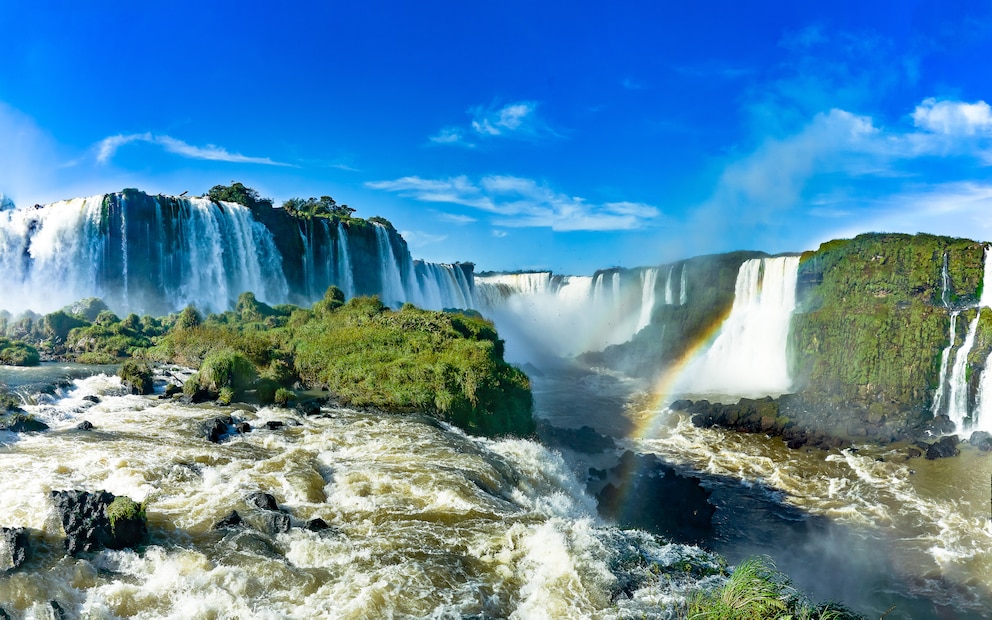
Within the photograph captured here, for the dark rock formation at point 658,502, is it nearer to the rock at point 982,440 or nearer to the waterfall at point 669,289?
the rock at point 982,440

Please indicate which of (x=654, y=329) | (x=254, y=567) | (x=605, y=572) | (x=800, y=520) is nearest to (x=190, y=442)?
(x=254, y=567)

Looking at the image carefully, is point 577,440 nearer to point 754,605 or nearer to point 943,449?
point 943,449

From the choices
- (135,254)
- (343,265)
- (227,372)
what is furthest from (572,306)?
(227,372)

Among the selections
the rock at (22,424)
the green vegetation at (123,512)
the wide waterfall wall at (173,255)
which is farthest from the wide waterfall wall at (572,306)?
the green vegetation at (123,512)

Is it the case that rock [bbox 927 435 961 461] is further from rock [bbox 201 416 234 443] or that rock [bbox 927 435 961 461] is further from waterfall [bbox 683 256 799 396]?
rock [bbox 201 416 234 443]

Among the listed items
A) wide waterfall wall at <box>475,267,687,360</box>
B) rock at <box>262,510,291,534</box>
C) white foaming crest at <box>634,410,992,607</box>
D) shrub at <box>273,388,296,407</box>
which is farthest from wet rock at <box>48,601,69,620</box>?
wide waterfall wall at <box>475,267,687,360</box>

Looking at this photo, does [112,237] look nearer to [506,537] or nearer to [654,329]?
[506,537]
